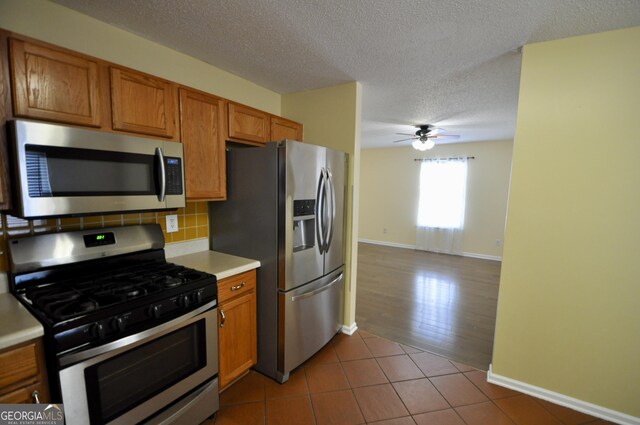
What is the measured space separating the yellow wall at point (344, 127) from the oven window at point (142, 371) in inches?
58.3

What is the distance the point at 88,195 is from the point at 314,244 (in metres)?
1.41

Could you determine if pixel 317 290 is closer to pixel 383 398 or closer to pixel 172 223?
pixel 383 398

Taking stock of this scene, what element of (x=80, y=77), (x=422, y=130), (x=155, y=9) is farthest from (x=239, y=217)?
(x=422, y=130)

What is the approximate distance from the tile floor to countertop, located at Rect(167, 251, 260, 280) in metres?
0.89

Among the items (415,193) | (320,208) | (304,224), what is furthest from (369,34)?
(415,193)

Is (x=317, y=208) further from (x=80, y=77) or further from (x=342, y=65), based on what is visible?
(x=80, y=77)

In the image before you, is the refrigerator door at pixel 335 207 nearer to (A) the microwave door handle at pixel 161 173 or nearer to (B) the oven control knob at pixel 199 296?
(B) the oven control knob at pixel 199 296

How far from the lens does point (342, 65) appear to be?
7.03 ft

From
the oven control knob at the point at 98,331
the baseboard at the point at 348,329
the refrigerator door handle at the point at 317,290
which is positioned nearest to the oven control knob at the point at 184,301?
the oven control knob at the point at 98,331

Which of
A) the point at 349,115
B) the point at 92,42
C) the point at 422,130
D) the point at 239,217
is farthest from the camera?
the point at 422,130

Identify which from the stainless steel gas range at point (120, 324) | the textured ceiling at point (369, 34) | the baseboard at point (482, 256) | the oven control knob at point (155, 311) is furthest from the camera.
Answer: the baseboard at point (482, 256)

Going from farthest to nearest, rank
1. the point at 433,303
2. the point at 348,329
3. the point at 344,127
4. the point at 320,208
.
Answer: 1. the point at 433,303
2. the point at 348,329
3. the point at 344,127
4. the point at 320,208

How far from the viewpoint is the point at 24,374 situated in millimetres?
1038

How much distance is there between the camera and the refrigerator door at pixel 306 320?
198 cm
